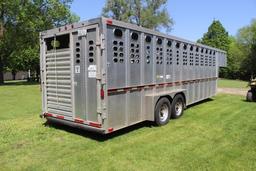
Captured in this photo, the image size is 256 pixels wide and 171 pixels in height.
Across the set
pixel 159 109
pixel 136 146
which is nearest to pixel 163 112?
pixel 159 109

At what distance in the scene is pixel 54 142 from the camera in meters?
6.61

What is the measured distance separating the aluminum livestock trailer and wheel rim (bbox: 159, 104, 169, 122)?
0.11 ft

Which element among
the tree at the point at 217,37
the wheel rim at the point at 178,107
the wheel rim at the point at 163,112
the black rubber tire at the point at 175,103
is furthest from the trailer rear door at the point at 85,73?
the tree at the point at 217,37

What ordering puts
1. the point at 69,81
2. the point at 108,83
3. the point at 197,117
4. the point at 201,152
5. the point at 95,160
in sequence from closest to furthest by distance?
the point at 95,160 < the point at 201,152 < the point at 108,83 < the point at 69,81 < the point at 197,117

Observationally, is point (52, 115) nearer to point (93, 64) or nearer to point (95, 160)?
point (93, 64)

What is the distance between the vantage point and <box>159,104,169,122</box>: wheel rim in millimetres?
8422

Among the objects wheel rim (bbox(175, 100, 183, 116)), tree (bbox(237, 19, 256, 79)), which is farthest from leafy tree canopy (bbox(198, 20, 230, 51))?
wheel rim (bbox(175, 100, 183, 116))

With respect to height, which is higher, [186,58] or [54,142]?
[186,58]

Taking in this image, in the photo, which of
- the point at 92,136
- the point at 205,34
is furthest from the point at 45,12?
the point at 205,34

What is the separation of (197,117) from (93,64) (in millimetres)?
4838

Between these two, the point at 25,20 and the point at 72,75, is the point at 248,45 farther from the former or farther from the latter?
the point at 72,75

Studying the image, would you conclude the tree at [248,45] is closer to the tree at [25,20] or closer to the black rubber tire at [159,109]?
the tree at [25,20]

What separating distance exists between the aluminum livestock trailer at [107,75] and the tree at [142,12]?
34.8m

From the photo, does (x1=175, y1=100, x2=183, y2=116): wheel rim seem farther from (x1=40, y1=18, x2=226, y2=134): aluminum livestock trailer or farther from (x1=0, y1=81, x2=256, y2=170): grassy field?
(x1=0, y1=81, x2=256, y2=170): grassy field
